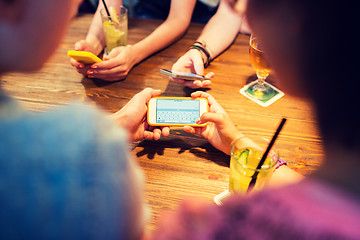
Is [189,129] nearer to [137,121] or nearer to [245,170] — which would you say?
[137,121]

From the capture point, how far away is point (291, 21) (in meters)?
0.47

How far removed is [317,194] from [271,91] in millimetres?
896

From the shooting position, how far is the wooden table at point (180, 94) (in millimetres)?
930

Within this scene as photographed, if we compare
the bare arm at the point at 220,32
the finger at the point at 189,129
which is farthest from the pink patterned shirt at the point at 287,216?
the bare arm at the point at 220,32

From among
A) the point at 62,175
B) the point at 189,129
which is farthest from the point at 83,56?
the point at 62,175

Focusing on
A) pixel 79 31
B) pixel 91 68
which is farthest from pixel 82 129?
pixel 79 31

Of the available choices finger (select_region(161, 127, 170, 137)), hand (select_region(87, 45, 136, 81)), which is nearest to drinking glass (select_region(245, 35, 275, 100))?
finger (select_region(161, 127, 170, 137))

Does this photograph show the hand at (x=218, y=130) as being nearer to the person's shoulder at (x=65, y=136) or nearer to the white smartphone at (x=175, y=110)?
the white smartphone at (x=175, y=110)

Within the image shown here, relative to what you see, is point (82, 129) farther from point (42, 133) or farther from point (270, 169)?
point (270, 169)

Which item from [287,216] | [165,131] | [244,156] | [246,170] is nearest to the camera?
[287,216]

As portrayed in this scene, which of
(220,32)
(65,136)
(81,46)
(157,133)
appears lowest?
(157,133)

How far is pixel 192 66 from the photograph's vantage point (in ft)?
4.61

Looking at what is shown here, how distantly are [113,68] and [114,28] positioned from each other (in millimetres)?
281

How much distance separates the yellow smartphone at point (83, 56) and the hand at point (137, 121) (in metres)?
0.30
